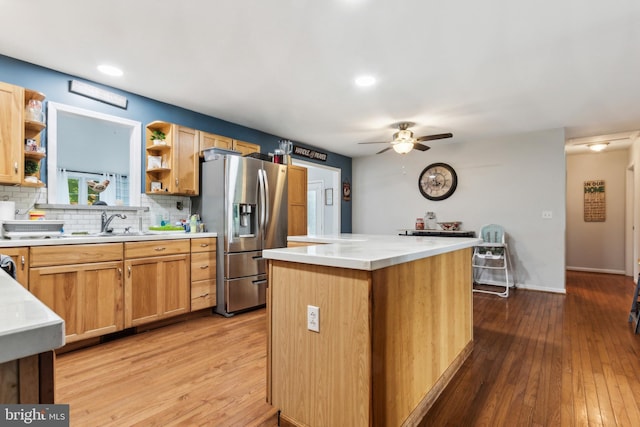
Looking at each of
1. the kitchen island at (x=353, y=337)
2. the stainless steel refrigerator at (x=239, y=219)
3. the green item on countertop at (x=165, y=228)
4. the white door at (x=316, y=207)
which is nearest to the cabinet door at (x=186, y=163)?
the stainless steel refrigerator at (x=239, y=219)

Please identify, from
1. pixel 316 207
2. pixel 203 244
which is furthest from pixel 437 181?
pixel 203 244

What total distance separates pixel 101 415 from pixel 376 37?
2.84 m

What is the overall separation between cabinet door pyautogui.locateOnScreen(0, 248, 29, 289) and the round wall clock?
5.27 metres

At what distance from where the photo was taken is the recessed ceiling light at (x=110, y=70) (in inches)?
107

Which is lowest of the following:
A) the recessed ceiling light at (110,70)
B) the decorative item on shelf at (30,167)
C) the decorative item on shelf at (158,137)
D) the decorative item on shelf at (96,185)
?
the decorative item on shelf at (96,185)

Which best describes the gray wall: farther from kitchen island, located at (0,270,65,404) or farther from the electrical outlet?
kitchen island, located at (0,270,65,404)

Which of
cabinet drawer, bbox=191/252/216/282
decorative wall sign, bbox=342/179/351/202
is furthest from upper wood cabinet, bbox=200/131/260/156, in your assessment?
decorative wall sign, bbox=342/179/351/202

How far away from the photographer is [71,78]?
2900 millimetres

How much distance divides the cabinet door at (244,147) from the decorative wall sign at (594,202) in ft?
20.8

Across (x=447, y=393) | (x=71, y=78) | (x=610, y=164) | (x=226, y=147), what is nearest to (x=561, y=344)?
(x=447, y=393)

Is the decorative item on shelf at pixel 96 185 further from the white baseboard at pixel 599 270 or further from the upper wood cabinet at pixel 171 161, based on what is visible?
the white baseboard at pixel 599 270

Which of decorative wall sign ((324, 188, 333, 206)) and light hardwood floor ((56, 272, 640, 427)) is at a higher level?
decorative wall sign ((324, 188, 333, 206))

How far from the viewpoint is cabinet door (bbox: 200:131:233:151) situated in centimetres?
371

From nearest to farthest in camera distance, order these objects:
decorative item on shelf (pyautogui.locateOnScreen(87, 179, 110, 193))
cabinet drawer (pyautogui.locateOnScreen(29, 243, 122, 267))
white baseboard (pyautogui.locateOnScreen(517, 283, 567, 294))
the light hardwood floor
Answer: the light hardwood floor
cabinet drawer (pyautogui.locateOnScreen(29, 243, 122, 267))
decorative item on shelf (pyautogui.locateOnScreen(87, 179, 110, 193))
white baseboard (pyautogui.locateOnScreen(517, 283, 567, 294))
